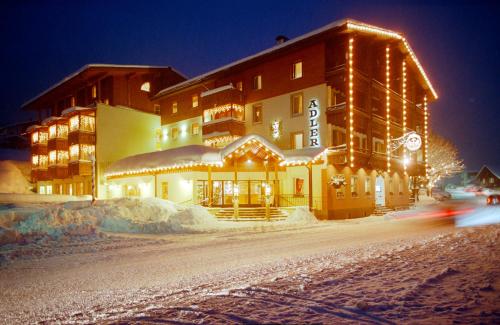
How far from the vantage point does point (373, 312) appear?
6039mm

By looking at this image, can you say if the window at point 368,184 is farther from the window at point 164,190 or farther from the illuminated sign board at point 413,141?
the window at point 164,190

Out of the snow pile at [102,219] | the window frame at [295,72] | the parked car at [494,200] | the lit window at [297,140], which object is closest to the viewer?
the snow pile at [102,219]

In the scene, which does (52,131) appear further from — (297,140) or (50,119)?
(297,140)

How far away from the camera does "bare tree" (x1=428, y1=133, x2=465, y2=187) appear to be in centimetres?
6228

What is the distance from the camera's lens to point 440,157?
63.4 meters

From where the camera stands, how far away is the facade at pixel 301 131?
89.8ft

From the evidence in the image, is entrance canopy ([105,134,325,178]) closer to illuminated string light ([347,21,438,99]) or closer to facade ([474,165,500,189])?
illuminated string light ([347,21,438,99])

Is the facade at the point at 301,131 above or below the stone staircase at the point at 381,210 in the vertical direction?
above

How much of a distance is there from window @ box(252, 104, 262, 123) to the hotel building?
0.09 metres

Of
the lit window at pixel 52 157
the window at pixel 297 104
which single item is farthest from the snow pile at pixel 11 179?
the window at pixel 297 104

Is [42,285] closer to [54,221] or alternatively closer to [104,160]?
[54,221]

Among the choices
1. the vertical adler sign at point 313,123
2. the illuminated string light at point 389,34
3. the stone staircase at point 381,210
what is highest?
the illuminated string light at point 389,34

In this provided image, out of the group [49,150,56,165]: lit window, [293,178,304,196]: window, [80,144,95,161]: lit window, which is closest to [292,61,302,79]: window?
[293,178,304,196]: window

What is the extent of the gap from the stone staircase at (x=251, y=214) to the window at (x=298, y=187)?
4.66m
